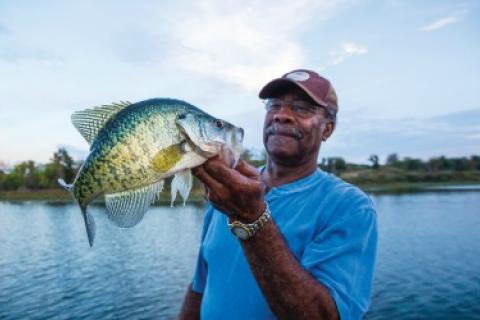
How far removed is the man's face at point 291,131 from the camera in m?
3.85

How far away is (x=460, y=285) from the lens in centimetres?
2014

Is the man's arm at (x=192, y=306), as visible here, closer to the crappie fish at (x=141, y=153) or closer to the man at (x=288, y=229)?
the man at (x=288, y=229)

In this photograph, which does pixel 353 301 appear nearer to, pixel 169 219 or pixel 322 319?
pixel 322 319

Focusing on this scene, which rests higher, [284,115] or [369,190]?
[284,115]

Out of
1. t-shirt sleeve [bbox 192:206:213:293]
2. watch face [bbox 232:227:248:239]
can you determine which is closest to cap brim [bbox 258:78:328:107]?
t-shirt sleeve [bbox 192:206:213:293]

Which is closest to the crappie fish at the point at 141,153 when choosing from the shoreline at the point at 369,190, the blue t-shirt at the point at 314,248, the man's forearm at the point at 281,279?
the man's forearm at the point at 281,279

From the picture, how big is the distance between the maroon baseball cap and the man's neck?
1.87 ft

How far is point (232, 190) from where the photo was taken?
266 centimetres

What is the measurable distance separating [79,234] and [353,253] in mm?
37832

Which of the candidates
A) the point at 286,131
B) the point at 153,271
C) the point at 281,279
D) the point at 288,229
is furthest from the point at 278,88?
the point at 153,271

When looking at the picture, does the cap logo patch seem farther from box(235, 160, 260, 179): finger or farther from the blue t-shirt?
box(235, 160, 260, 179): finger

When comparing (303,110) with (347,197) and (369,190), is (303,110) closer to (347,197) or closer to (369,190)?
(347,197)

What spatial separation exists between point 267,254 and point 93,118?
144 cm

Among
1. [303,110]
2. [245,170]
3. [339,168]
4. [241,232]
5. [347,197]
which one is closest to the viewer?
[241,232]
